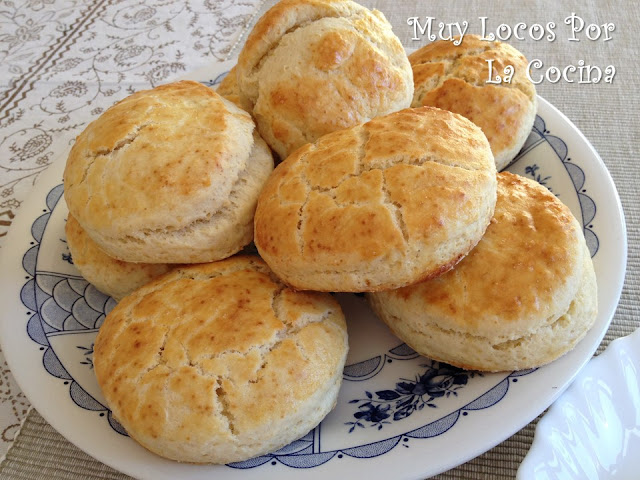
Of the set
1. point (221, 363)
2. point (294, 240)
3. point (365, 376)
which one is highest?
point (294, 240)

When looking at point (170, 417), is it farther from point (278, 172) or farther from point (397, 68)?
point (397, 68)

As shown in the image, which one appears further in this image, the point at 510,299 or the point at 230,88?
the point at 230,88

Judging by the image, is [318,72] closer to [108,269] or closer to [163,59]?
[108,269]

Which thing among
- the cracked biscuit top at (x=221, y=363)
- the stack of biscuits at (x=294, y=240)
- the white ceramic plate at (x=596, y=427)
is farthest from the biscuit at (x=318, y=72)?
the white ceramic plate at (x=596, y=427)

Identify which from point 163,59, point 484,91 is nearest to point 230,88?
point 484,91

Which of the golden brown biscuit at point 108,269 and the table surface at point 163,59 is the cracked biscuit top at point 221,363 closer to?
the golden brown biscuit at point 108,269

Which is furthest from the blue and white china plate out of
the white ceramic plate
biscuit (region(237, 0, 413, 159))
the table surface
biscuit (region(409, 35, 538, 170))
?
biscuit (region(237, 0, 413, 159))
